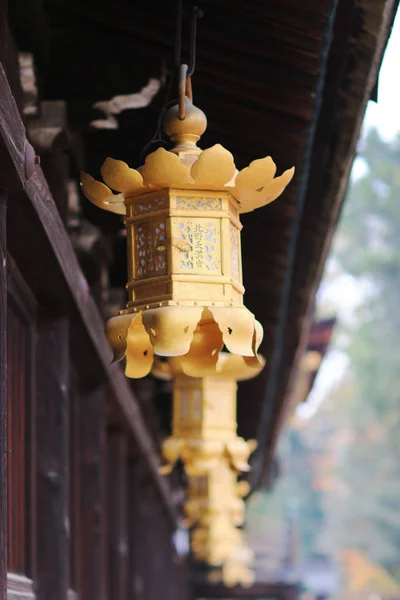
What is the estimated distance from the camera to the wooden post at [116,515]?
8.89 metres

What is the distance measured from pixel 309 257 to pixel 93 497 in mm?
1858

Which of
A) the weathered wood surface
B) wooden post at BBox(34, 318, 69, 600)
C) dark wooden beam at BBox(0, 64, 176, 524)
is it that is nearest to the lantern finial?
dark wooden beam at BBox(0, 64, 176, 524)

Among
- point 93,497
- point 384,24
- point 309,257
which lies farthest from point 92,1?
point 93,497

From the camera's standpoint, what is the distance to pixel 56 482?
18.0 ft

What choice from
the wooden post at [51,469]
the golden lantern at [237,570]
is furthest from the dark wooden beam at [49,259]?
the golden lantern at [237,570]

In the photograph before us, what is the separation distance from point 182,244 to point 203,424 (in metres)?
4.52

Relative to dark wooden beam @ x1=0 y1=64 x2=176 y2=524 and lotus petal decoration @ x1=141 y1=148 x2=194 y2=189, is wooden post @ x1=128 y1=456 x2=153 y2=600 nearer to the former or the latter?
dark wooden beam @ x1=0 y1=64 x2=176 y2=524

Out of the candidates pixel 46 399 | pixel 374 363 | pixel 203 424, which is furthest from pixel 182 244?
pixel 374 363

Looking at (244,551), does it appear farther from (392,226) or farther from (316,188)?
(392,226)

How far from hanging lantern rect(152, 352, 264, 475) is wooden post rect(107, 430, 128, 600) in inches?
41.0

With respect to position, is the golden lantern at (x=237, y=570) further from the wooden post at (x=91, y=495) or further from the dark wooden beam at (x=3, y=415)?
the dark wooden beam at (x=3, y=415)

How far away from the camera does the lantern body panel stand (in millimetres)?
3553

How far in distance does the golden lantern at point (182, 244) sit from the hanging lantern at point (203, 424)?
13.1 ft

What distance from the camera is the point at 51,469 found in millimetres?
5480
